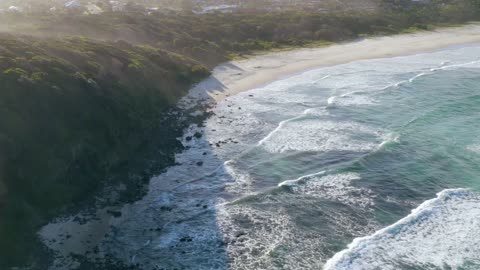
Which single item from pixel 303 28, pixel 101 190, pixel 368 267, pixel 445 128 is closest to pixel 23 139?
pixel 101 190

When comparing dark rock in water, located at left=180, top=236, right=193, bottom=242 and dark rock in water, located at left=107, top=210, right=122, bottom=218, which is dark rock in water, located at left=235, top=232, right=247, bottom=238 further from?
dark rock in water, located at left=107, top=210, right=122, bottom=218

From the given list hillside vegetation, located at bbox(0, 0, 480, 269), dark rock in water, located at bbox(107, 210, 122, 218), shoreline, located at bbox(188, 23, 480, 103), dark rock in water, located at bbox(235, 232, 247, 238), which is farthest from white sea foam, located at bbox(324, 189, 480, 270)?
shoreline, located at bbox(188, 23, 480, 103)

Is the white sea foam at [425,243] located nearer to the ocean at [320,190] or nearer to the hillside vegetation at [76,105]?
the ocean at [320,190]

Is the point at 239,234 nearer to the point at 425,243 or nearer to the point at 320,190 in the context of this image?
the point at 320,190

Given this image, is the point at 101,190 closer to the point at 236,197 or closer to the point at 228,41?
the point at 236,197

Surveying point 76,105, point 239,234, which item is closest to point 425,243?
point 239,234

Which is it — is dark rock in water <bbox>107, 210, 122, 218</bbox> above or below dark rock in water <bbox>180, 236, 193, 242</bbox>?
above

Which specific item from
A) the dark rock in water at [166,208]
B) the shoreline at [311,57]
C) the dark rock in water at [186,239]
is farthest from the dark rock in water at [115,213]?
the shoreline at [311,57]
